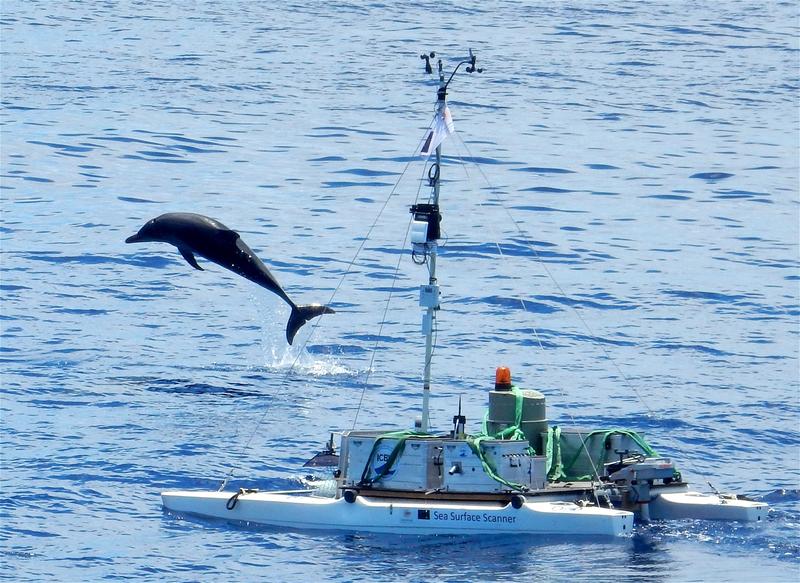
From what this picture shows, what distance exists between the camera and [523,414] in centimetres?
3238

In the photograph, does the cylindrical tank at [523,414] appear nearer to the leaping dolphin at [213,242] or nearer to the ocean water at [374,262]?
the ocean water at [374,262]

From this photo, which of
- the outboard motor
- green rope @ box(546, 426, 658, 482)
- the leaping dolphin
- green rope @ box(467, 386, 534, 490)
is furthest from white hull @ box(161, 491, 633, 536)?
the leaping dolphin

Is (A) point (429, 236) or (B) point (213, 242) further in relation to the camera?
(B) point (213, 242)

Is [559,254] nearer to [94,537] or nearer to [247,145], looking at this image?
[247,145]

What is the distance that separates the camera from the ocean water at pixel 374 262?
3108 cm

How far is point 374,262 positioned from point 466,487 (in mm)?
24412

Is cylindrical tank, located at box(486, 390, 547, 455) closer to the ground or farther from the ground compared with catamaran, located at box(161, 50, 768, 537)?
farther from the ground

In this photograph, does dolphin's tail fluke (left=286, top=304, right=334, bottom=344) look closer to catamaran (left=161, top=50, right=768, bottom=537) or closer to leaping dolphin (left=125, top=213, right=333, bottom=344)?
leaping dolphin (left=125, top=213, right=333, bottom=344)

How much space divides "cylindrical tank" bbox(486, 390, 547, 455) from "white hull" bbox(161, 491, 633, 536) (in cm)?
215

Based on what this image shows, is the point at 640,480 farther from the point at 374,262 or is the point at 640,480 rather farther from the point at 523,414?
the point at 374,262

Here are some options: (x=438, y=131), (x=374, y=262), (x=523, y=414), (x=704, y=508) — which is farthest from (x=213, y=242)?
(x=374, y=262)

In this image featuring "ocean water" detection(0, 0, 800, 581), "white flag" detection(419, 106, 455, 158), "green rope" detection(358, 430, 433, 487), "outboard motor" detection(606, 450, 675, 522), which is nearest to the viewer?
"green rope" detection(358, 430, 433, 487)

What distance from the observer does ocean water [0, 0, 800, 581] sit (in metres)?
31.1

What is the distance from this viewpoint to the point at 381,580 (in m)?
27.6
